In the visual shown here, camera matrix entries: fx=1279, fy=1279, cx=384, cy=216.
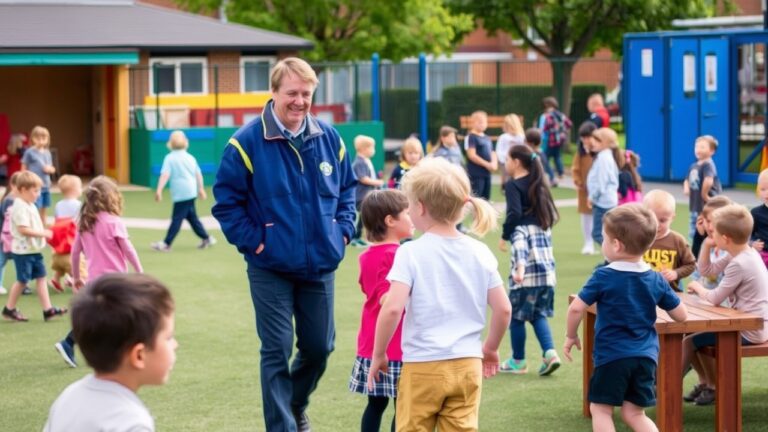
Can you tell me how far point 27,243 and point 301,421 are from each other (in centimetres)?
514

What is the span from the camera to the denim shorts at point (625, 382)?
20.9 feet

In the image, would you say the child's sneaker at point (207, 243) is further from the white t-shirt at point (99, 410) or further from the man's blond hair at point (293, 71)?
the white t-shirt at point (99, 410)

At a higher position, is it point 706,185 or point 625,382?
point 706,185

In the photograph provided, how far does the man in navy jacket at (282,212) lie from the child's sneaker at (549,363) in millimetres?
2610

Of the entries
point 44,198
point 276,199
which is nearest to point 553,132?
point 44,198

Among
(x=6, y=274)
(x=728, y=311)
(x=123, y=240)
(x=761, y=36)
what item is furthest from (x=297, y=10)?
(x=728, y=311)

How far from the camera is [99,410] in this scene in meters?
3.51

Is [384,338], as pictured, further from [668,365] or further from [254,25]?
[254,25]

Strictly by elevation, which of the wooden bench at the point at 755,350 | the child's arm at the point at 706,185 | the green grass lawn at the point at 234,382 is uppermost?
the child's arm at the point at 706,185

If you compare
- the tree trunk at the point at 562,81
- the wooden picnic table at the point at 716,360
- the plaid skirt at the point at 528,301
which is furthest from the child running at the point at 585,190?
the tree trunk at the point at 562,81

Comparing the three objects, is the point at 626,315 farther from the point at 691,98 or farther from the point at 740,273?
the point at 691,98

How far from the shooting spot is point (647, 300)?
6363 mm

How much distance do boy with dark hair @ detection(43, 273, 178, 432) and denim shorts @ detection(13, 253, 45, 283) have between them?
27.0ft

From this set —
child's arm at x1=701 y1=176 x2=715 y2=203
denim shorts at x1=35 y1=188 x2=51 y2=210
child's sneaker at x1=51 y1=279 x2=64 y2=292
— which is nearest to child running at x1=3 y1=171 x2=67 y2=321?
child's sneaker at x1=51 y1=279 x2=64 y2=292
